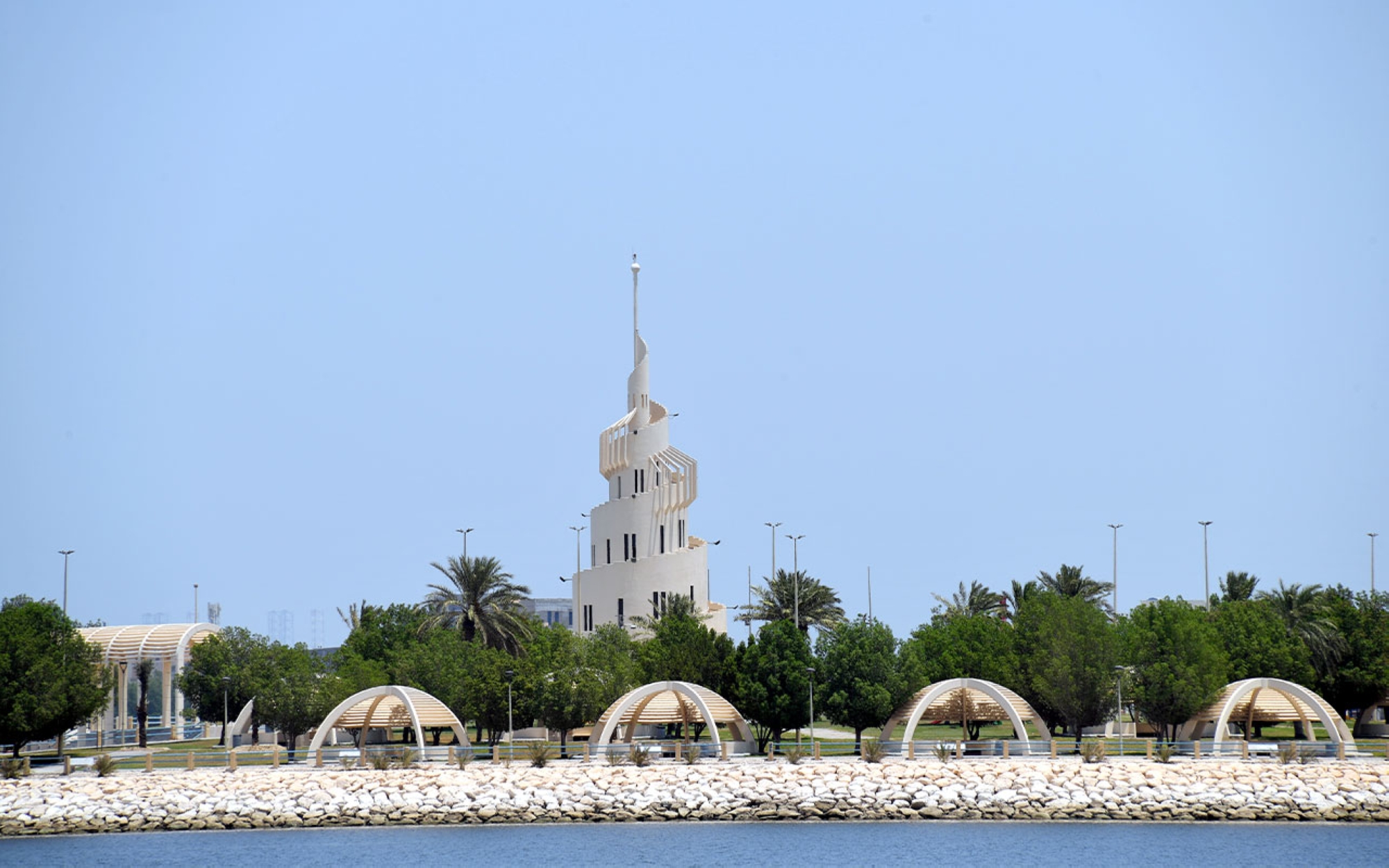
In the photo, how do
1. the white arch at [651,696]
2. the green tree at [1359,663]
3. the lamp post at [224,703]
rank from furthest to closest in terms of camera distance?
the lamp post at [224,703]
the green tree at [1359,663]
the white arch at [651,696]

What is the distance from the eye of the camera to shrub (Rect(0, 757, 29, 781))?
57438mm

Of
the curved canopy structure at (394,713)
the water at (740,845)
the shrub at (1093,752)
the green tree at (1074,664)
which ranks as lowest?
the water at (740,845)

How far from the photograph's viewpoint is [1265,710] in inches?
2527

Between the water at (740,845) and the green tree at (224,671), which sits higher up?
the green tree at (224,671)

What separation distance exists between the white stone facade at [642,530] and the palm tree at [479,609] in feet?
16.5

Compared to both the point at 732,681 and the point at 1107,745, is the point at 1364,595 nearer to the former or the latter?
the point at 1107,745

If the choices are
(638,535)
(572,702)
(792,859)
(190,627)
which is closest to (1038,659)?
(572,702)

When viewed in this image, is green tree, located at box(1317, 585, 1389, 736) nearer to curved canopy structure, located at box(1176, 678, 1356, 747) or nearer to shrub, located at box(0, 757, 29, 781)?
curved canopy structure, located at box(1176, 678, 1356, 747)

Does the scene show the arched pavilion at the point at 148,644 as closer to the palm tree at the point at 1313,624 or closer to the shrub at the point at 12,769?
the shrub at the point at 12,769

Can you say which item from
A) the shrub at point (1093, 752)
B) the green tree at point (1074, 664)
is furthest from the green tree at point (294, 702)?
the shrub at point (1093, 752)

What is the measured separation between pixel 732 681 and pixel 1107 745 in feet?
51.5

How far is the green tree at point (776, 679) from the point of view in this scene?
6569cm

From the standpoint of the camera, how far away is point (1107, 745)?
62219 millimetres

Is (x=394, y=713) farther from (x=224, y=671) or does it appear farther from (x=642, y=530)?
(x=642, y=530)
